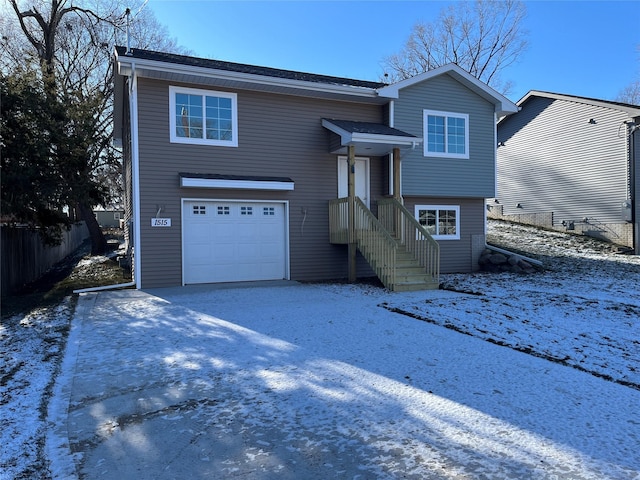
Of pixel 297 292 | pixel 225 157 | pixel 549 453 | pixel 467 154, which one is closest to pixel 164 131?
pixel 225 157

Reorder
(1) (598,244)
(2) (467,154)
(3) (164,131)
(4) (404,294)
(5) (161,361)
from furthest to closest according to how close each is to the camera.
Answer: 1. (1) (598,244)
2. (2) (467,154)
3. (3) (164,131)
4. (4) (404,294)
5. (5) (161,361)

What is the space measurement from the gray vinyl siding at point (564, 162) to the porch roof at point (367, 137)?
10195 mm

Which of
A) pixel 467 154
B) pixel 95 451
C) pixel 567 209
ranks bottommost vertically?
pixel 95 451

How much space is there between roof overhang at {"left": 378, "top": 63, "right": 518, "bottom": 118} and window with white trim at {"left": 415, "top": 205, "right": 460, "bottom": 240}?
327 centimetres

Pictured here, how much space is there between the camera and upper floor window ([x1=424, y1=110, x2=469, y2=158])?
1284 cm

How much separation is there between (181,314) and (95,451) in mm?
4406

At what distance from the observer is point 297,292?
960cm

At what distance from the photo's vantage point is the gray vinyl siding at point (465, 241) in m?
13.5

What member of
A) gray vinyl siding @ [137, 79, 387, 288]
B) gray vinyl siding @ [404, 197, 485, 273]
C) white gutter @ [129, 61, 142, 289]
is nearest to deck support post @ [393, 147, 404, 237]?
gray vinyl siding @ [137, 79, 387, 288]

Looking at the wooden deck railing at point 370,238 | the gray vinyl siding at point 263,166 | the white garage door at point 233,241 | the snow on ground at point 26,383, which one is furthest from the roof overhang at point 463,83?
the snow on ground at point 26,383

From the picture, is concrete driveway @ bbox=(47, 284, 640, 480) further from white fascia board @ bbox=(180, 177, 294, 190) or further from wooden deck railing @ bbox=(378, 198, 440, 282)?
white fascia board @ bbox=(180, 177, 294, 190)

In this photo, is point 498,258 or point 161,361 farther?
point 498,258

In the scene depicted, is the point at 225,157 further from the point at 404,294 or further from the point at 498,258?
the point at 498,258

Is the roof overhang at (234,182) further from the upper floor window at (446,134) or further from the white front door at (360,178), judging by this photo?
the upper floor window at (446,134)
